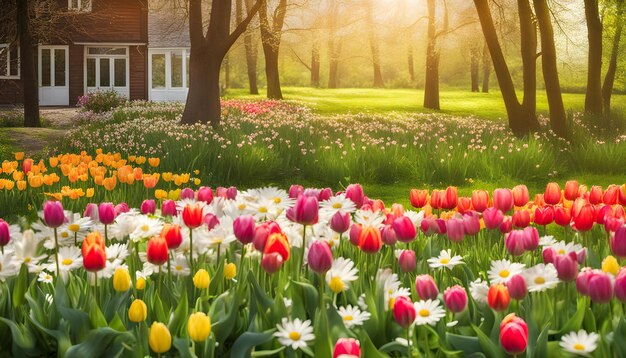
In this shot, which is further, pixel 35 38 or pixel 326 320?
pixel 35 38

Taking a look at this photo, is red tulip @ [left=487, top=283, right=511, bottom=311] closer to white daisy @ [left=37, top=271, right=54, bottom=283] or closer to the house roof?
white daisy @ [left=37, top=271, right=54, bottom=283]

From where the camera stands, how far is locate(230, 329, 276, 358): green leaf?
2.54m

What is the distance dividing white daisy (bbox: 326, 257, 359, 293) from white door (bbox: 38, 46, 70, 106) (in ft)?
116

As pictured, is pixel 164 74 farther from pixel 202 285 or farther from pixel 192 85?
pixel 202 285

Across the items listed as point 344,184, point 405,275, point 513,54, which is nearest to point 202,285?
point 405,275

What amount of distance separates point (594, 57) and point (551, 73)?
640cm

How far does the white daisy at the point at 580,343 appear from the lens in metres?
Answer: 2.38

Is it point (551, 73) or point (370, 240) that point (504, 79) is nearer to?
point (551, 73)

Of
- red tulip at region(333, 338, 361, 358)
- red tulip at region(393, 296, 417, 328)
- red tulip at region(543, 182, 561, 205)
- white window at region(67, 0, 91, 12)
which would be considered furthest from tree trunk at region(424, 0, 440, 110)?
red tulip at region(333, 338, 361, 358)

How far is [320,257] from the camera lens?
2.63m

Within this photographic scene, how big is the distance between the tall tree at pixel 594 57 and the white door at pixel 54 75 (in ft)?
78.7

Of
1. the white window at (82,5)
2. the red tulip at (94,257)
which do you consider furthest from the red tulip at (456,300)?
the white window at (82,5)

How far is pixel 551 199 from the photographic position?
4.46 meters

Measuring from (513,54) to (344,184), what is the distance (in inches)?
2092
